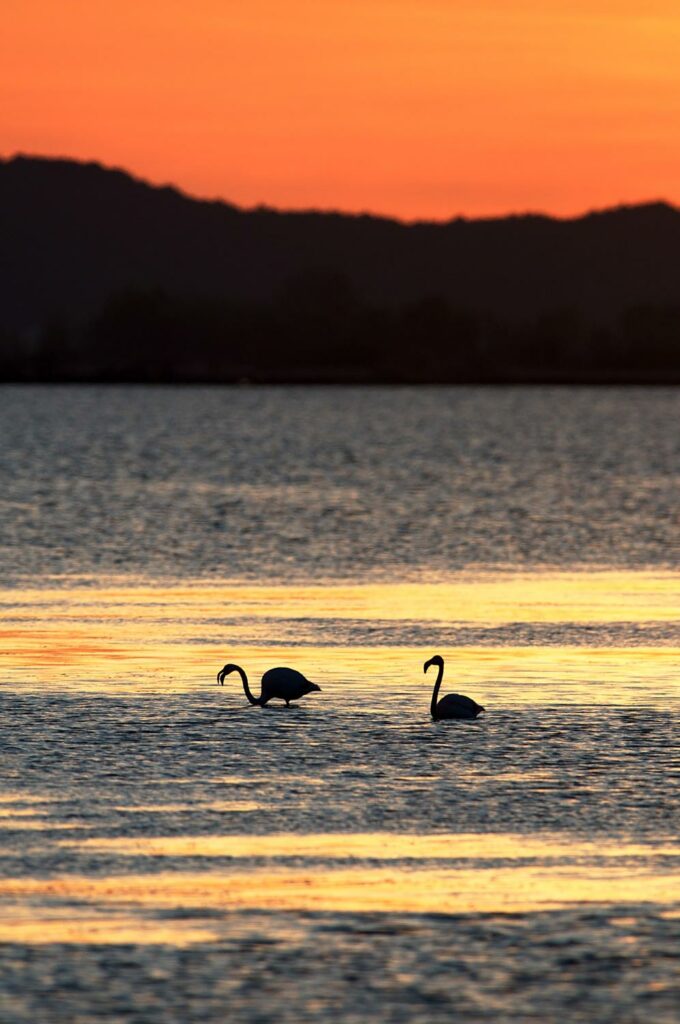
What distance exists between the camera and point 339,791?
19766 millimetres

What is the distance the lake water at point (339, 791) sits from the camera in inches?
547

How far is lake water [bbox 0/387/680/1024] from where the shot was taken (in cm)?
1389

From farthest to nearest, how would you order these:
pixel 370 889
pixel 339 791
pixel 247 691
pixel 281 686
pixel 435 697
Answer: pixel 247 691 → pixel 281 686 → pixel 435 697 → pixel 339 791 → pixel 370 889

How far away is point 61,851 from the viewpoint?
16.9 metres

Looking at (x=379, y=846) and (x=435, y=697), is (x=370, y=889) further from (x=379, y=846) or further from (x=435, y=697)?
(x=435, y=697)

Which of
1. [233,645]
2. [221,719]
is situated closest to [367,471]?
[233,645]

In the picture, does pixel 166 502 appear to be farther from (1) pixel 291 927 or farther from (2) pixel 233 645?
(1) pixel 291 927

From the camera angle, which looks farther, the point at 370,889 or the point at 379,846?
the point at 379,846

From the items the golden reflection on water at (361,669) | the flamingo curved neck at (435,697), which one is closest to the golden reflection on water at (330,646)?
the golden reflection on water at (361,669)

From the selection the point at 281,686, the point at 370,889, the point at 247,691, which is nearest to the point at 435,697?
the point at 281,686

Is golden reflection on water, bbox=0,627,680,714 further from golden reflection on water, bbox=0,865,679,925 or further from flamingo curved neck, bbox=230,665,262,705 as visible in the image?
golden reflection on water, bbox=0,865,679,925

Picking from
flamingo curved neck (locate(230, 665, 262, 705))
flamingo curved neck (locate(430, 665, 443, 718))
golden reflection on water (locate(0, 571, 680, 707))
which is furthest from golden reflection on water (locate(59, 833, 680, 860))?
golden reflection on water (locate(0, 571, 680, 707))

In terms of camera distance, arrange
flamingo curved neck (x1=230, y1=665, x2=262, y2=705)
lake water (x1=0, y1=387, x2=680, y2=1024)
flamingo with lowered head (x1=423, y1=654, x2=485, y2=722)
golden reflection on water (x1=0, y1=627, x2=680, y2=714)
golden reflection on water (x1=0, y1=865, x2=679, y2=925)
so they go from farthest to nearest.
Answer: golden reflection on water (x1=0, y1=627, x2=680, y2=714)
flamingo curved neck (x1=230, y1=665, x2=262, y2=705)
flamingo with lowered head (x1=423, y1=654, x2=485, y2=722)
golden reflection on water (x1=0, y1=865, x2=679, y2=925)
lake water (x1=0, y1=387, x2=680, y2=1024)

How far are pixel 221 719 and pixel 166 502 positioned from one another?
49821 millimetres
